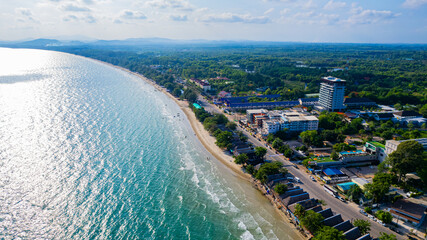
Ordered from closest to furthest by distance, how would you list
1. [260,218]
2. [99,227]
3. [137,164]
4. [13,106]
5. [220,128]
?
[99,227] < [260,218] < [137,164] < [220,128] < [13,106]

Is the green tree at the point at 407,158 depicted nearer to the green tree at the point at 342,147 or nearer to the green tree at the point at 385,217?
the green tree at the point at 342,147

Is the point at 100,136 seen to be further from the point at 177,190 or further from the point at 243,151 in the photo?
the point at 243,151

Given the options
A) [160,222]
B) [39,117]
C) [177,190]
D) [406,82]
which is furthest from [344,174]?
[406,82]

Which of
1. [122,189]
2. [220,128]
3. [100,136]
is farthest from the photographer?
[220,128]

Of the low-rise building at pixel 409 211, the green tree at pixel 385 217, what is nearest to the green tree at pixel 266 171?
the green tree at pixel 385 217

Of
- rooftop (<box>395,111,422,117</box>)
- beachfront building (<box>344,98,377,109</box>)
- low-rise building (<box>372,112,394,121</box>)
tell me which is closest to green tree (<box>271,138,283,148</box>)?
low-rise building (<box>372,112,394,121</box>)
